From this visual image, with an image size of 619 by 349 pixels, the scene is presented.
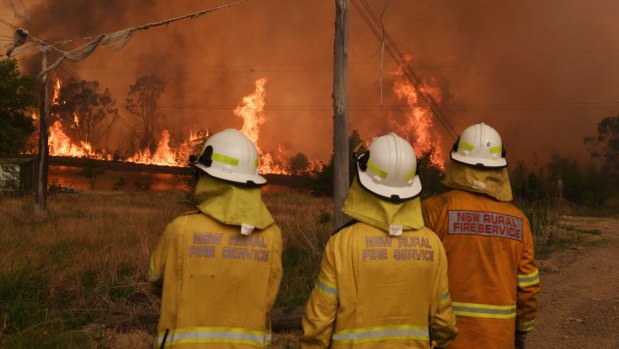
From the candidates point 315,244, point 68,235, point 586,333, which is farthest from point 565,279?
point 68,235

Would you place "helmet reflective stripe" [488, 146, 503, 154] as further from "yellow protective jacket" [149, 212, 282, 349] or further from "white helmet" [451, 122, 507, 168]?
"yellow protective jacket" [149, 212, 282, 349]

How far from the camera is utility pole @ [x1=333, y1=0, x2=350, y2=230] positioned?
7582 mm

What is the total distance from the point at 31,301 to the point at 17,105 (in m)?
35.1

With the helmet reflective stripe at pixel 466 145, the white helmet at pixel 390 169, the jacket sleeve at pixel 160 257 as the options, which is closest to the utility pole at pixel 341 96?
the helmet reflective stripe at pixel 466 145

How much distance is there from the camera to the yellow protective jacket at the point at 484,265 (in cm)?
346

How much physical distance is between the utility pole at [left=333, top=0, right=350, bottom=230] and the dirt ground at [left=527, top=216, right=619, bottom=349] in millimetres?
3340

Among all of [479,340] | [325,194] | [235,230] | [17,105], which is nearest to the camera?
[235,230]

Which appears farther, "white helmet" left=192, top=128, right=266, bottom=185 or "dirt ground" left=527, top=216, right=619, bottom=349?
"dirt ground" left=527, top=216, right=619, bottom=349

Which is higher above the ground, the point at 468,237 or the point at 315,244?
the point at 468,237

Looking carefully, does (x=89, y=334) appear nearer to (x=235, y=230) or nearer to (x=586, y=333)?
(x=235, y=230)

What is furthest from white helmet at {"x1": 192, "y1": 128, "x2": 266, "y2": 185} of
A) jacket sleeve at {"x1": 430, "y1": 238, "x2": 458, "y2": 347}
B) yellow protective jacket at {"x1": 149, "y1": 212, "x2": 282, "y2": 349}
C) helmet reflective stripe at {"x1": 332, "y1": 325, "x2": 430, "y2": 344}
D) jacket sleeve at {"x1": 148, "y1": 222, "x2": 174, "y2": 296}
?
jacket sleeve at {"x1": 430, "y1": 238, "x2": 458, "y2": 347}

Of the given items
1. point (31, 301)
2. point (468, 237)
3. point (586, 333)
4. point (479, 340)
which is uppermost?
point (468, 237)

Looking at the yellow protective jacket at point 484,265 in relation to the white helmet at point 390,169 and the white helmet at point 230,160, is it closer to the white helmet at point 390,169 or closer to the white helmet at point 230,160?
the white helmet at point 390,169

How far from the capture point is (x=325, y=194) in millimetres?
44625
